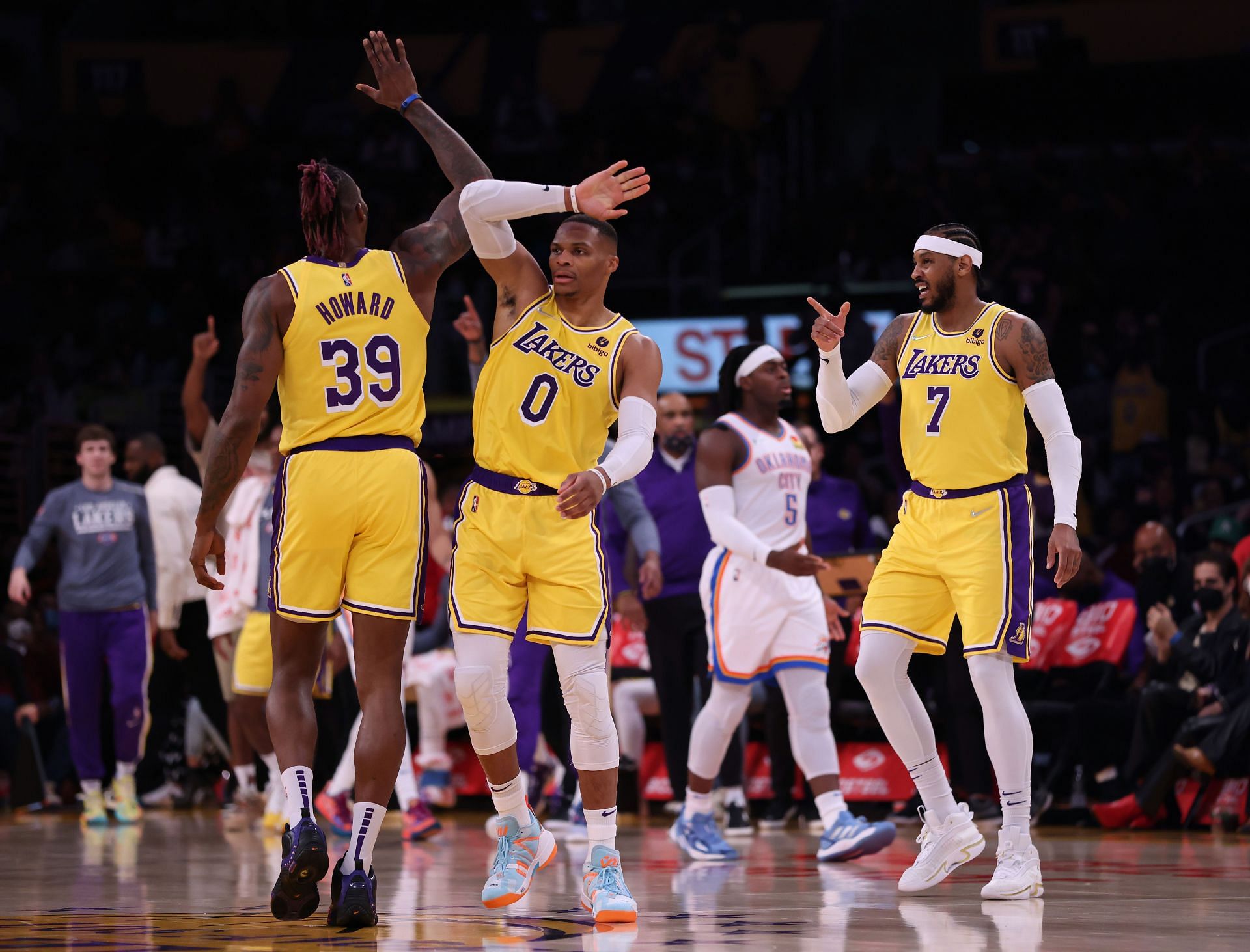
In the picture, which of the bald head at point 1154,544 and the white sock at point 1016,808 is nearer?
the white sock at point 1016,808

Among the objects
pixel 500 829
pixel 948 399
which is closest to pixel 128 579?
pixel 500 829

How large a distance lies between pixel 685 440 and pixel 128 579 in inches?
149

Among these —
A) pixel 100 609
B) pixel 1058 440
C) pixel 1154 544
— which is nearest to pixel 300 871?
pixel 1058 440

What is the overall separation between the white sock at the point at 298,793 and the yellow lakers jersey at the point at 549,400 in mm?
1202

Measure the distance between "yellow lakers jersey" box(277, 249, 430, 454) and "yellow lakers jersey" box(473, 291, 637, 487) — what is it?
0.39m

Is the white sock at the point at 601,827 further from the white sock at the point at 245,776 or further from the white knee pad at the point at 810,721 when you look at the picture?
the white sock at the point at 245,776

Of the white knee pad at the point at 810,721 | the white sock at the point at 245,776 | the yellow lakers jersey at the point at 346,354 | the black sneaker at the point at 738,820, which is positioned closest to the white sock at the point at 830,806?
the white knee pad at the point at 810,721

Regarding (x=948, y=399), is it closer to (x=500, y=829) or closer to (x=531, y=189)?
(x=531, y=189)

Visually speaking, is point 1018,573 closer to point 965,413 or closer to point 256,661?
point 965,413

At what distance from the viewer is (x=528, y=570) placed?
5602 mm

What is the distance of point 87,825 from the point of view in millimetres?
10414

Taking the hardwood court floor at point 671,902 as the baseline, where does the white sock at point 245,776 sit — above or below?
below

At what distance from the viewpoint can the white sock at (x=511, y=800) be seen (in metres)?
5.82

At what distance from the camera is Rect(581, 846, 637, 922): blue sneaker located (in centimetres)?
520
